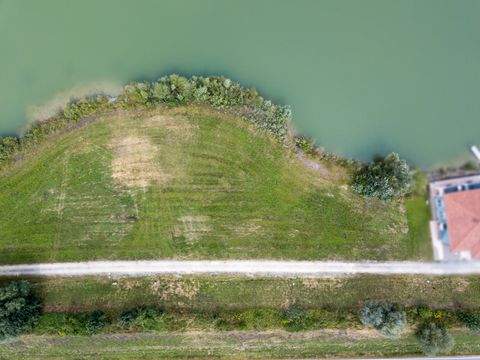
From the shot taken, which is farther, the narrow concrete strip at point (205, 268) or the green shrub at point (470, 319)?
the narrow concrete strip at point (205, 268)

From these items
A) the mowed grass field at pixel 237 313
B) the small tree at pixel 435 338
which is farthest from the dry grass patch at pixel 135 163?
the small tree at pixel 435 338

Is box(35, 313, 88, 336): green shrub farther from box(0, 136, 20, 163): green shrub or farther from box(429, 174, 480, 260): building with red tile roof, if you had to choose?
box(429, 174, 480, 260): building with red tile roof

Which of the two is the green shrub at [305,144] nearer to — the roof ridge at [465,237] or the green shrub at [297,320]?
the green shrub at [297,320]

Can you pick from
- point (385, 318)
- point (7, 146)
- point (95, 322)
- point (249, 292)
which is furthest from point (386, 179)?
point (7, 146)

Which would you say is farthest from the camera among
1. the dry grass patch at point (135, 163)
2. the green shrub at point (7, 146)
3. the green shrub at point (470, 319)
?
the dry grass patch at point (135, 163)

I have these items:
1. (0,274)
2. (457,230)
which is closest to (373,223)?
(457,230)

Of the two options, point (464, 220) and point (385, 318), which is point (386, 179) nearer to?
point (464, 220)
